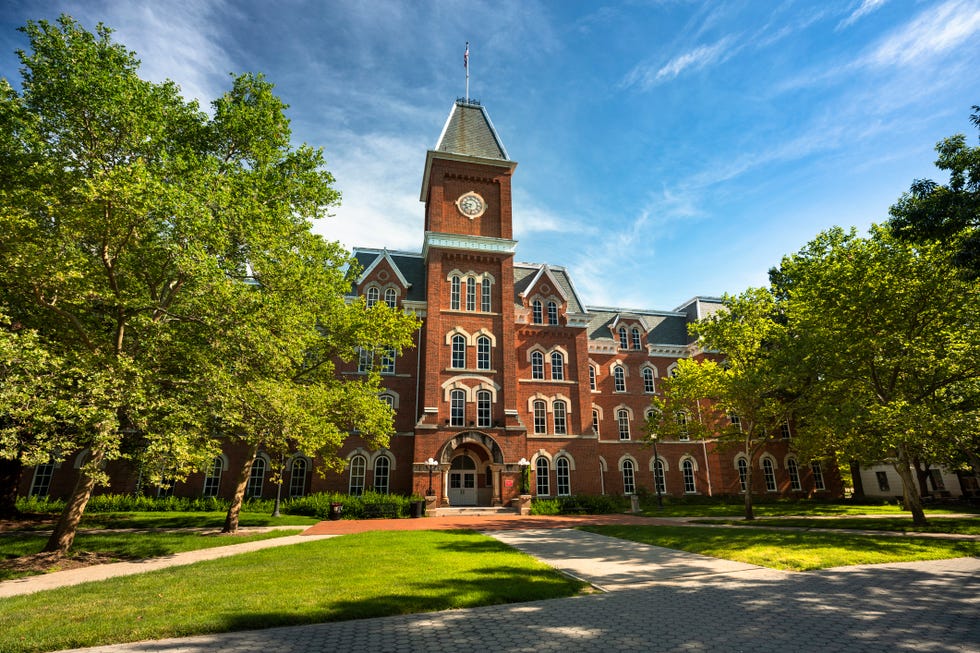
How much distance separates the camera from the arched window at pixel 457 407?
97.8 feet

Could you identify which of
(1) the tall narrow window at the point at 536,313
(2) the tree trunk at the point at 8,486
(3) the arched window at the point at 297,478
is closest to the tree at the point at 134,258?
(2) the tree trunk at the point at 8,486

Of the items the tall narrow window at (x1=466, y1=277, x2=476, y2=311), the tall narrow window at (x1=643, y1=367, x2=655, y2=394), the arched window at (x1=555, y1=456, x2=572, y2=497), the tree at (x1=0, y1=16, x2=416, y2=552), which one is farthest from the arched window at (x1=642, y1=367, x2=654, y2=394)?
the tree at (x1=0, y1=16, x2=416, y2=552)

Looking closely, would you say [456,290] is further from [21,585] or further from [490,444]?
[21,585]

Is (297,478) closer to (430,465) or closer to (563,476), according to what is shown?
(430,465)

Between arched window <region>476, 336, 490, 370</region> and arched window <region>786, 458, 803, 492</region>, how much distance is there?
26190 mm

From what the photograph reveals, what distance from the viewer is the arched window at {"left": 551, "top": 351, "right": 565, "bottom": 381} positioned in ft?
112

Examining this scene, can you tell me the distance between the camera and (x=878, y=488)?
4131 cm

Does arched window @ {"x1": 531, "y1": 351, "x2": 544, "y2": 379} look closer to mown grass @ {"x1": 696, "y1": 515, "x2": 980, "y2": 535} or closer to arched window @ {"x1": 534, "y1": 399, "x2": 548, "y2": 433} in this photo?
arched window @ {"x1": 534, "y1": 399, "x2": 548, "y2": 433}

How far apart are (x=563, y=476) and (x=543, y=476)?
4.77 ft

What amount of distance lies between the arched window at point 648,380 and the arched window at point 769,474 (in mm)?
10348

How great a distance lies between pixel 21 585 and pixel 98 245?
7.89 meters

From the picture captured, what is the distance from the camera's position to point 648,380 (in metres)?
38.4

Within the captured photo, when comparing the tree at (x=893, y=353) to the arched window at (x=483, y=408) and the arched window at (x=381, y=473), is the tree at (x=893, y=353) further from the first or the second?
the arched window at (x=381, y=473)

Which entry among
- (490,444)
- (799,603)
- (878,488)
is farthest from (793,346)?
(878,488)
